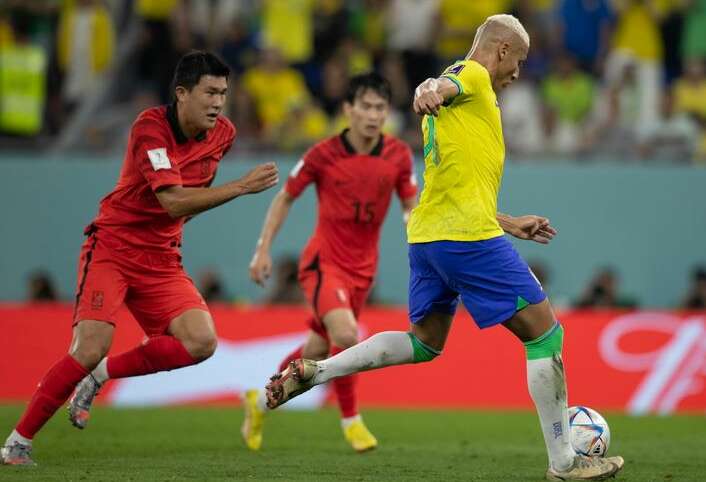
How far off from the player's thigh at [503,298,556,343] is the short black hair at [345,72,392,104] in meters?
3.38

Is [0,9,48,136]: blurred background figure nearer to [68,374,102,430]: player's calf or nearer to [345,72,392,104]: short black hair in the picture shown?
[345,72,392,104]: short black hair

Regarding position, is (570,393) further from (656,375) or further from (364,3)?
(364,3)

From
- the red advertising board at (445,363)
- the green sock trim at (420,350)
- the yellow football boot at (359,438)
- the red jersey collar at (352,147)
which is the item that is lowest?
the red advertising board at (445,363)

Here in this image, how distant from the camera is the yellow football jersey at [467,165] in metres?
8.00

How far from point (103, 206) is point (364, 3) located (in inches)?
427

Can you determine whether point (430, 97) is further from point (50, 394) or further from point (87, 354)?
point (50, 394)

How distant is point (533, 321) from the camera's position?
7984 millimetres

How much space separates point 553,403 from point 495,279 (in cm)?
82

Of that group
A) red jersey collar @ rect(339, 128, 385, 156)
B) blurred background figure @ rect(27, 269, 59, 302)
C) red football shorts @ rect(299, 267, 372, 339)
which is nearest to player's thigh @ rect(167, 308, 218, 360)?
red football shorts @ rect(299, 267, 372, 339)

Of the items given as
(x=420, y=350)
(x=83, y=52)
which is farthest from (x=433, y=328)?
(x=83, y=52)

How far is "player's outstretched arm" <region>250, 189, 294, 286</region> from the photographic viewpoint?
407 inches

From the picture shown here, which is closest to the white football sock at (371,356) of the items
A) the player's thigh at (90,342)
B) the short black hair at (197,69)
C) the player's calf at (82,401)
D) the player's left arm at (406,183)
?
the player's thigh at (90,342)

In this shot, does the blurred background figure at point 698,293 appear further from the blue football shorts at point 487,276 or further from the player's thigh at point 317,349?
the blue football shorts at point 487,276

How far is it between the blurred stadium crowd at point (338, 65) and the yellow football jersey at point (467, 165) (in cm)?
950
